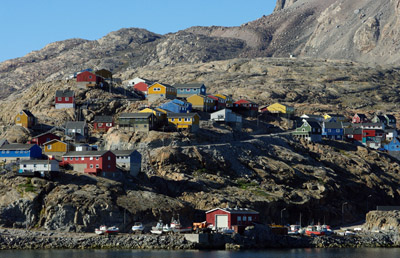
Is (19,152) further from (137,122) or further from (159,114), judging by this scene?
(159,114)

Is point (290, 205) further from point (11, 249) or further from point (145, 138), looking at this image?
point (11, 249)

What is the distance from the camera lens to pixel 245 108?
187250mm

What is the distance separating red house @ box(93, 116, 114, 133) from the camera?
525 feet

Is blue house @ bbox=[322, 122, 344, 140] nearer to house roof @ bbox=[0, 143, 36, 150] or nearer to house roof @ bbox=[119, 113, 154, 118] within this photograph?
house roof @ bbox=[119, 113, 154, 118]

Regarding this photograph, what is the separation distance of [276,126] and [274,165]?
33218 millimetres

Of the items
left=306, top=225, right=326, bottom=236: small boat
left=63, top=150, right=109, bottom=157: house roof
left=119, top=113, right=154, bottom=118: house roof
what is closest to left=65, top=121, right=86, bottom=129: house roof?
left=119, top=113, right=154, bottom=118: house roof

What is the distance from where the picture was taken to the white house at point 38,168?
12438 centimetres

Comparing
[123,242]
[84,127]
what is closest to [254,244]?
[123,242]

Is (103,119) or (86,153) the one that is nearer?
(86,153)

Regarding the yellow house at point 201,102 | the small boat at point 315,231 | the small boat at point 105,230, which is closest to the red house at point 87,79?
the yellow house at point 201,102

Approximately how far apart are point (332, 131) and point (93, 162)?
7215 centimetres

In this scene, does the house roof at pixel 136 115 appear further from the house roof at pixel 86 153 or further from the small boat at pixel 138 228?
the small boat at pixel 138 228

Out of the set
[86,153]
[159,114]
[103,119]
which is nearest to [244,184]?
[159,114]

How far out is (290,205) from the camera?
139 m
